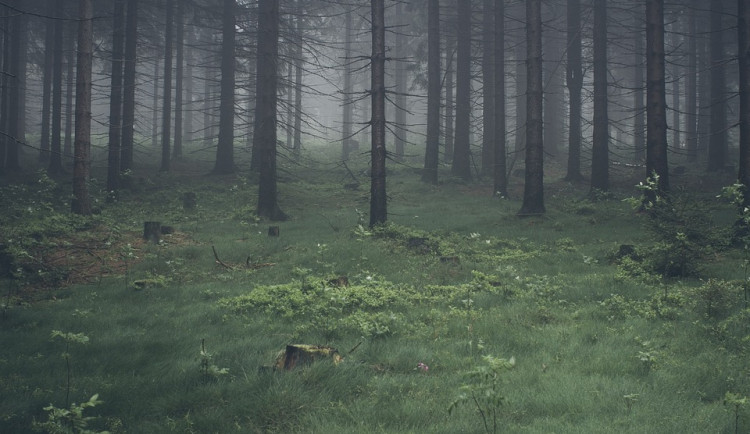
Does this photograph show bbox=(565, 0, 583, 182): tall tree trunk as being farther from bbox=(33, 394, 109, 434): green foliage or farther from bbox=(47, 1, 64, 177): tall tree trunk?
→ bbox=(47, 1, 64, 177): tall tree trunk

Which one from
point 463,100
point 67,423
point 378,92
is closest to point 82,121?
point 378,92

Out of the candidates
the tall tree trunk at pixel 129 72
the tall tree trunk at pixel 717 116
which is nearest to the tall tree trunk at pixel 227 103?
the tall tree trunk at pixel 129 72

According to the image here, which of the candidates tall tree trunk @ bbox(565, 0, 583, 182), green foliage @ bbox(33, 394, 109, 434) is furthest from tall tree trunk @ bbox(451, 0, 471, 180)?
green foliage @ bbox(33, 394, 109, 434)

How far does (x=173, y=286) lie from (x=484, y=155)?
809 inches

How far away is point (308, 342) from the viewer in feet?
24.0

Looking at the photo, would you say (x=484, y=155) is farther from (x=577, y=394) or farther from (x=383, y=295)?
(x=577, y=394)

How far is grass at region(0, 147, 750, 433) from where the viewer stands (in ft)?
17.3

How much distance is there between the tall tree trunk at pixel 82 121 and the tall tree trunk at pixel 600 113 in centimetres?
1772

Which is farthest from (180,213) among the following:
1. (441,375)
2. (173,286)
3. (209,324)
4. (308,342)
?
(441,375)

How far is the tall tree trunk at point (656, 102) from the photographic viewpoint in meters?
15.5

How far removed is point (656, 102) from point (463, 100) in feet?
40.2

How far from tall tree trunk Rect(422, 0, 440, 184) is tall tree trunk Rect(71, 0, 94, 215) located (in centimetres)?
1461

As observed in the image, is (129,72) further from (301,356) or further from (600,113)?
(301,356)

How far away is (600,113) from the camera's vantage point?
2131 centimetres
